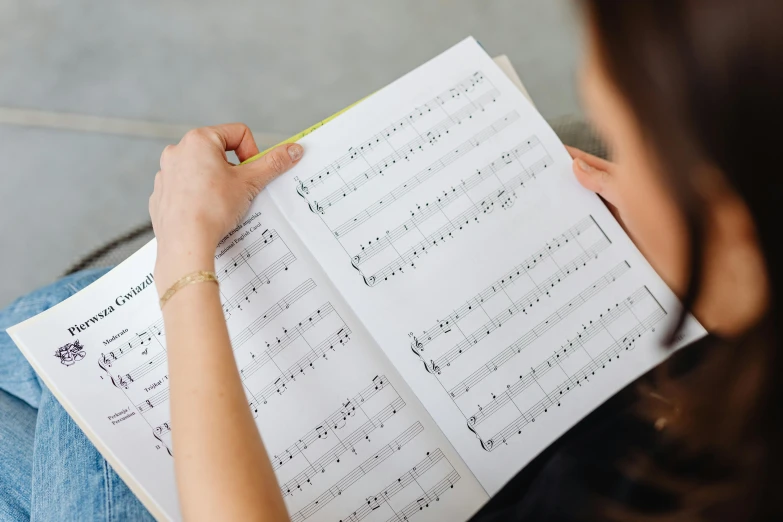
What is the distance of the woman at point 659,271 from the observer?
1.33ft

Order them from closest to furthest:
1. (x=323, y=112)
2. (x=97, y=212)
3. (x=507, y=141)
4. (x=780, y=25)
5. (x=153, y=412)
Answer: (x=780, y=25), (x=153, y=412), (x=507, y=141), (x=97, y=212), (x=323, y=112)

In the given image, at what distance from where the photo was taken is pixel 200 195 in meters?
0.66

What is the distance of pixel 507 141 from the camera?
764 mm

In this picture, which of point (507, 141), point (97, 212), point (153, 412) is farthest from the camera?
point (97, 212)

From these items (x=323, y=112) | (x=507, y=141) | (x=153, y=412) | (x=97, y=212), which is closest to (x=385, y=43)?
(x=323, y=112)

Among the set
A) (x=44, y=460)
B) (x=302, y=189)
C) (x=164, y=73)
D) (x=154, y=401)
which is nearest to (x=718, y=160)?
(x=302, y=189)

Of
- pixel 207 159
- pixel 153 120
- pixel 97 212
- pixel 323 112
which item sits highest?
pixel 153 120

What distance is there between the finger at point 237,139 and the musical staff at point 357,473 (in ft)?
1.25

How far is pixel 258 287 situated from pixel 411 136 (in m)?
0.26

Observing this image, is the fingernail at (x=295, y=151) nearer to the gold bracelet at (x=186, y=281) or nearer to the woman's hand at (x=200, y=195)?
the woman's hand at (x=200, y=195)

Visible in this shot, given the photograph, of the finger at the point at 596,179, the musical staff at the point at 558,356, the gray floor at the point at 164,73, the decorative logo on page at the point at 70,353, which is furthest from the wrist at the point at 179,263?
the gray floor at the point at 164,73

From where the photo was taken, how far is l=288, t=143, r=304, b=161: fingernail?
70cm

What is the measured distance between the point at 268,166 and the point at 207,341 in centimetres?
21

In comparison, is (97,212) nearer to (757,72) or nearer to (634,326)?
(634,326)
